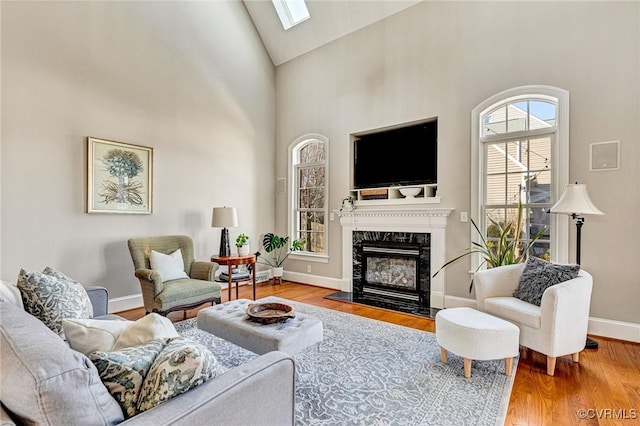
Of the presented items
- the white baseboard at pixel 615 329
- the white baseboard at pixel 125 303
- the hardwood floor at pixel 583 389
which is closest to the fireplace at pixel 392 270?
the hardwood floor at pixel 583 389

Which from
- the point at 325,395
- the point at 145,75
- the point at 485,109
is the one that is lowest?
A: the point at 325,395

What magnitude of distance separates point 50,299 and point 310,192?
4.21 metres

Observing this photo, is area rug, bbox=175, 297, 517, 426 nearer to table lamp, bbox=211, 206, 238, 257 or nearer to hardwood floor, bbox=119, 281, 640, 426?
hardwood floor, bbox=119, 281, 640, 426

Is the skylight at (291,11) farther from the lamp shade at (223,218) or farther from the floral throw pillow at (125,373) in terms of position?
the floral throw pillow at (125,373)

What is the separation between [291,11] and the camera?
17.8 ft

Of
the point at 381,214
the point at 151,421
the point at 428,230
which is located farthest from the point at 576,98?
the point at 151,421

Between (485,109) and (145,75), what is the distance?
4430mm

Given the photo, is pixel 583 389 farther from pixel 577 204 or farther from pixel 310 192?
pixel 310 192

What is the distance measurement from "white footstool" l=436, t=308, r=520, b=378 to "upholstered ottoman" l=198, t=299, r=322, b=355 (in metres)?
1.03

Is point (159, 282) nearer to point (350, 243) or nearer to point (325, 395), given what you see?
point (325, 395)

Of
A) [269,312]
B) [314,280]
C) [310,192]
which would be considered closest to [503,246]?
[269,312]

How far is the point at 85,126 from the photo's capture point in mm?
3764

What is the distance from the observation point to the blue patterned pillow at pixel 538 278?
266 centimetres

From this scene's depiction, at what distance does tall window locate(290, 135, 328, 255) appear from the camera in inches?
219
